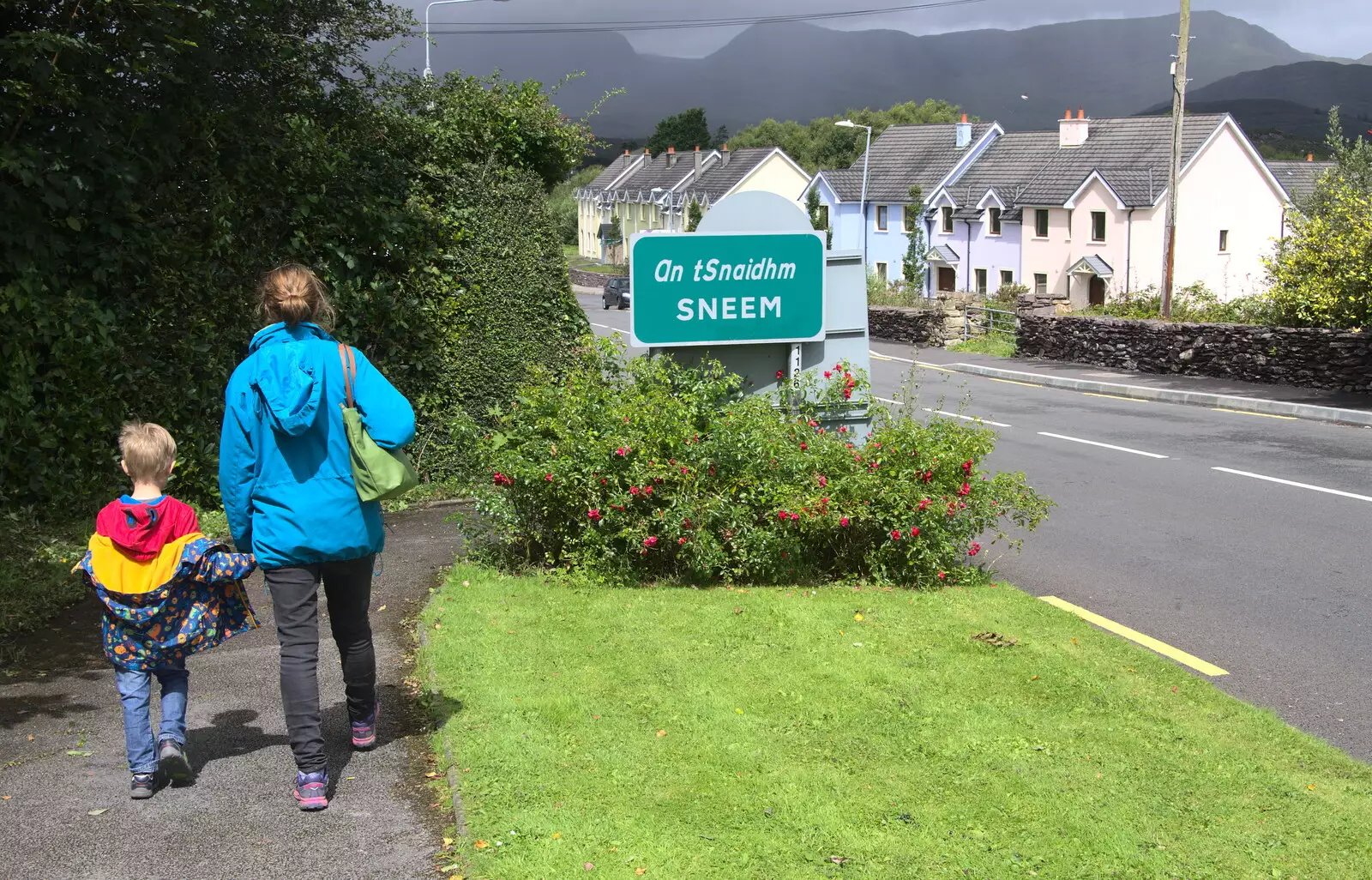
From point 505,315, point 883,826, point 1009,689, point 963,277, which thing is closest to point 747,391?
point 505,315

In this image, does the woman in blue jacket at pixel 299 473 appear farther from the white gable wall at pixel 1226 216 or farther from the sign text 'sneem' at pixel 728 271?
the white gable wall at pixel 1226 216

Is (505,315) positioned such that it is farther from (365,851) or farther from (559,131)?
(365,851)

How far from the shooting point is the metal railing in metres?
39.5

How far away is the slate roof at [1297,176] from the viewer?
61.8m

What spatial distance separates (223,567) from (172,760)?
729 mm

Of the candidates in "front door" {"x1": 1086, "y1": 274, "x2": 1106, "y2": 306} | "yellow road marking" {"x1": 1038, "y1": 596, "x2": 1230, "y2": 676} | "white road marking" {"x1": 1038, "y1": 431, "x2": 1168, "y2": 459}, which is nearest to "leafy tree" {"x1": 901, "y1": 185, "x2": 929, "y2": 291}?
"front door" {"x1": 1086, "y1": 274, "x2": 1106, "y2": 306}

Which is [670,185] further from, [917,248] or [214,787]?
[214,787]

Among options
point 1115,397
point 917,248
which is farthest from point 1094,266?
point 1115,397

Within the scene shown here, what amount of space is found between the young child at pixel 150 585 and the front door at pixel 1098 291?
184 feet

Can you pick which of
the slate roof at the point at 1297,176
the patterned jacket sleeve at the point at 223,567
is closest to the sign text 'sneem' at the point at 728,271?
the patterned jacket sleeve at the point at 223,567

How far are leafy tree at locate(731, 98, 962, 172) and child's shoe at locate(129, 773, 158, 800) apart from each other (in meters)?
124

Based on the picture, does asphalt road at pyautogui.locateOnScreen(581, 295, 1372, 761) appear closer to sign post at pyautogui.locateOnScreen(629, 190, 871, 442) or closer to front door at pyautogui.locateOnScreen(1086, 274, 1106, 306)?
sign post at pyautogui.locateOnScreen(629, 190, 871, 442)

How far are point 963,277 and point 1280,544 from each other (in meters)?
56.1

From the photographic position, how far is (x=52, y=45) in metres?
7.61
